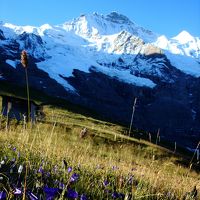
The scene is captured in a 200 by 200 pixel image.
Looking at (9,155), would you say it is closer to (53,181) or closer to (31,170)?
(31,170)

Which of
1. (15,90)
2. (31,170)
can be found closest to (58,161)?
(31,170)

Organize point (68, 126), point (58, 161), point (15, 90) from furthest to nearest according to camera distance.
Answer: point (15, 90)
point (68, 126)
point (58, 161)

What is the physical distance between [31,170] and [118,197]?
1.28m

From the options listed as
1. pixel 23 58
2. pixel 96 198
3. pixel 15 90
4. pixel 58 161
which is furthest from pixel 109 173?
pixel 15 90

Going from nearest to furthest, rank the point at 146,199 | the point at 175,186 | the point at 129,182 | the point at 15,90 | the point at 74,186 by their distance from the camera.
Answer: the point at 74,186, the point at 146,199, the point at 129,182, the point at 175,186, the point at 15,90

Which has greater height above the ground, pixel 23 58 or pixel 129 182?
pixel 23 58

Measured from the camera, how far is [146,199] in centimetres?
676

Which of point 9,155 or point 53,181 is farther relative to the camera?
point 9,155

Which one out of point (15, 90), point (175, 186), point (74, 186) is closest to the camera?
point (74, 186)

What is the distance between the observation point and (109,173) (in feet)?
28.8

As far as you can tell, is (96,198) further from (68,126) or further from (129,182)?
(68,126)

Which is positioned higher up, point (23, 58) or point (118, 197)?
point (23, 58)

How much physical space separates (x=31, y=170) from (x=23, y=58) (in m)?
2.05

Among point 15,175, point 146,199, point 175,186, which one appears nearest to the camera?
point 15,175
